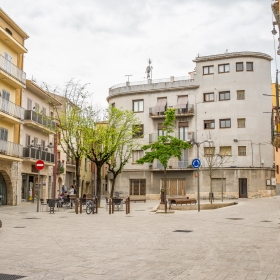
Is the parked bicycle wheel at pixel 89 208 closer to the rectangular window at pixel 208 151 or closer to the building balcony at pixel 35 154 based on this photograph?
the building balcony at pixel 35 154

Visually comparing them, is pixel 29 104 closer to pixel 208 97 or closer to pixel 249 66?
pixel 208 97

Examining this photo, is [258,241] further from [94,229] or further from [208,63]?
[208,63]

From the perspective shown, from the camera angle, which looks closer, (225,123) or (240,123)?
(240,123)

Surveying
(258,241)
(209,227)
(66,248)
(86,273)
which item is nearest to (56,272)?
(86,273)

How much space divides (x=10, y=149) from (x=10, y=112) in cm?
271

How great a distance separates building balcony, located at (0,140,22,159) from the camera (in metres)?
29.5

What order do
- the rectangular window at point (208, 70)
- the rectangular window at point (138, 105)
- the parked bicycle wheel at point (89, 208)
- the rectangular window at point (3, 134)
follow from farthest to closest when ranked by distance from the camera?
the rectangular window at point (138, 105) < the rectangular window at point (208, 70) < the rectangular window at point (3, 134) < the parked bicycle wheel at point (89, 208)

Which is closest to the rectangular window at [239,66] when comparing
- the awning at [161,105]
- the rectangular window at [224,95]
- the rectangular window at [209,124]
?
the rectangular window at [224,95]

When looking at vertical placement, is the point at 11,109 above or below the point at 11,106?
below

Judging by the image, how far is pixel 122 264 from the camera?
794 centimetres

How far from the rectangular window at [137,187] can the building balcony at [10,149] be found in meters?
19.7

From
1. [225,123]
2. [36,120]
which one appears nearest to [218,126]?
[225,123]

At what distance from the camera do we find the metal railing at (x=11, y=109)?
29.7 meters

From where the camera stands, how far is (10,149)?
30766 mm
